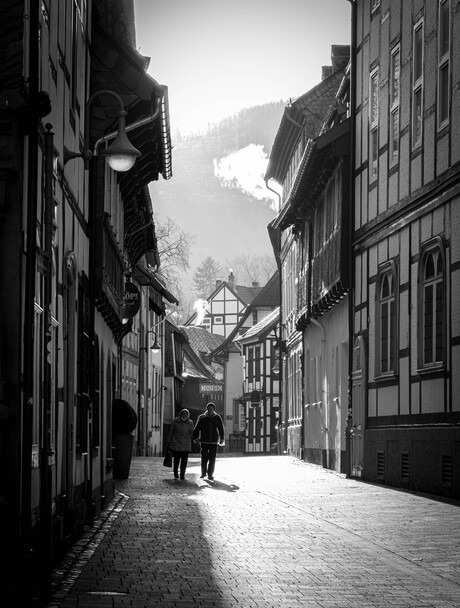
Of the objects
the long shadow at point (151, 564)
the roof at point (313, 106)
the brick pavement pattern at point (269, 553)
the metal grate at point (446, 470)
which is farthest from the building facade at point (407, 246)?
the roof at point (313, 106)

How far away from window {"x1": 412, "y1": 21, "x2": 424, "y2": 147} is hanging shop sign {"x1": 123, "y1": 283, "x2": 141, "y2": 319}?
805 centimetres

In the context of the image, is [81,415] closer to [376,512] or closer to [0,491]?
[376,512]

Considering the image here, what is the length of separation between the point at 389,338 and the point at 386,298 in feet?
2.63

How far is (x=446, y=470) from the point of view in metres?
19.8

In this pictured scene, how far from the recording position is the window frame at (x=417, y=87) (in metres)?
22.0

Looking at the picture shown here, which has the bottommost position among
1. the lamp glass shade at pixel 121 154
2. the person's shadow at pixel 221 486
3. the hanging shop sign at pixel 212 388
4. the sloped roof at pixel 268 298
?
the person's shadow at pixel 221 486

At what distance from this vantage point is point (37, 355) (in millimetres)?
10859

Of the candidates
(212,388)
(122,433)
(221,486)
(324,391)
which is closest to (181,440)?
(122,433)

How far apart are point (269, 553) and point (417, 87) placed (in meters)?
11.9

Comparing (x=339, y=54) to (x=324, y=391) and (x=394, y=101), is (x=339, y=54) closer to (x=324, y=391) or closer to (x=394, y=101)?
(x=324, y=391)

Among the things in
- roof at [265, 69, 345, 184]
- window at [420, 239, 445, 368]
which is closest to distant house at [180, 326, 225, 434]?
roof at [265, 69, 345, 184]

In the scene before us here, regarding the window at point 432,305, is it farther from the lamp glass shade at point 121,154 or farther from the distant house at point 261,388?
the distant house at point 261,388

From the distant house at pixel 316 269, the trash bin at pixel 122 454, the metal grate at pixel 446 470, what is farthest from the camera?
the distant house at pixel 316 269

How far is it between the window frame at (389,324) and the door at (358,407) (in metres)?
1.25
